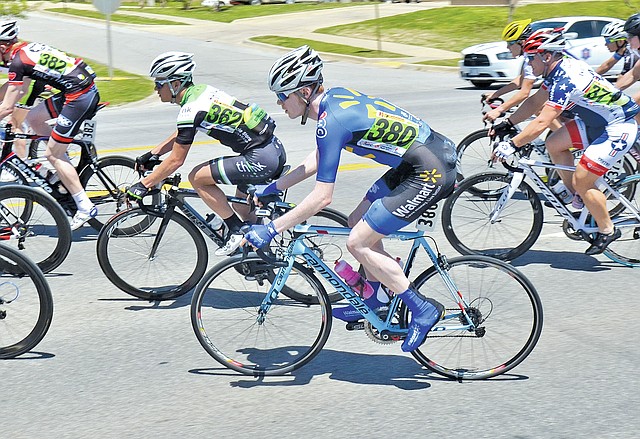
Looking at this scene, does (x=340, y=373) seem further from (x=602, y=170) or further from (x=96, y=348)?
(x=602, y=170)

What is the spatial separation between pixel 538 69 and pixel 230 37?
33.6m

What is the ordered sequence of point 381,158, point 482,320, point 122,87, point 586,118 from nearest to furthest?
point 381,158
point 482,320
point 586,118
point 122,87

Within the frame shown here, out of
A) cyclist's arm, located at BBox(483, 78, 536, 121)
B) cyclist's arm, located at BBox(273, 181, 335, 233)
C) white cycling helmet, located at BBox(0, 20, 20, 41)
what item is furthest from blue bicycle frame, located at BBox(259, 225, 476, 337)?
cyclist's arm, located at BBox(483, 78, 536, 121)

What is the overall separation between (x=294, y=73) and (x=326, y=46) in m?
29.6

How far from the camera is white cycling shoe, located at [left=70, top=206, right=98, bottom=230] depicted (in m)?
9.45

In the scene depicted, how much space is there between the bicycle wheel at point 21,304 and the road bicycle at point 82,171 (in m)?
3.00

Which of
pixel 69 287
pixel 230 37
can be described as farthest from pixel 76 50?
pixel 69 287

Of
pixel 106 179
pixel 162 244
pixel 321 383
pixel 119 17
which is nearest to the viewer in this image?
pixel 321 383

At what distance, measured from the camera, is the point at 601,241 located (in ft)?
28.0

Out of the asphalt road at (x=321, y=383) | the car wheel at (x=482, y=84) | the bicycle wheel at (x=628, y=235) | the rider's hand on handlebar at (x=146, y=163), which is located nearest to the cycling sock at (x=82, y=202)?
the asphalt road at (x=321, y=383)

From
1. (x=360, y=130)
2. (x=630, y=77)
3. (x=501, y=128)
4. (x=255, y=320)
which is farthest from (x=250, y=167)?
(x=630, y=77)

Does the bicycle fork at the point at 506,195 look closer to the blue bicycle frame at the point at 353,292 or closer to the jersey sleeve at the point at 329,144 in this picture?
the blue bicycle frame at the point at 353,292

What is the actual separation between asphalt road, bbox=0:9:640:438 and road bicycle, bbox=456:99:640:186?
1.07 m

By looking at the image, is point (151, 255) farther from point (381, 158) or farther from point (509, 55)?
point (509, 55)
